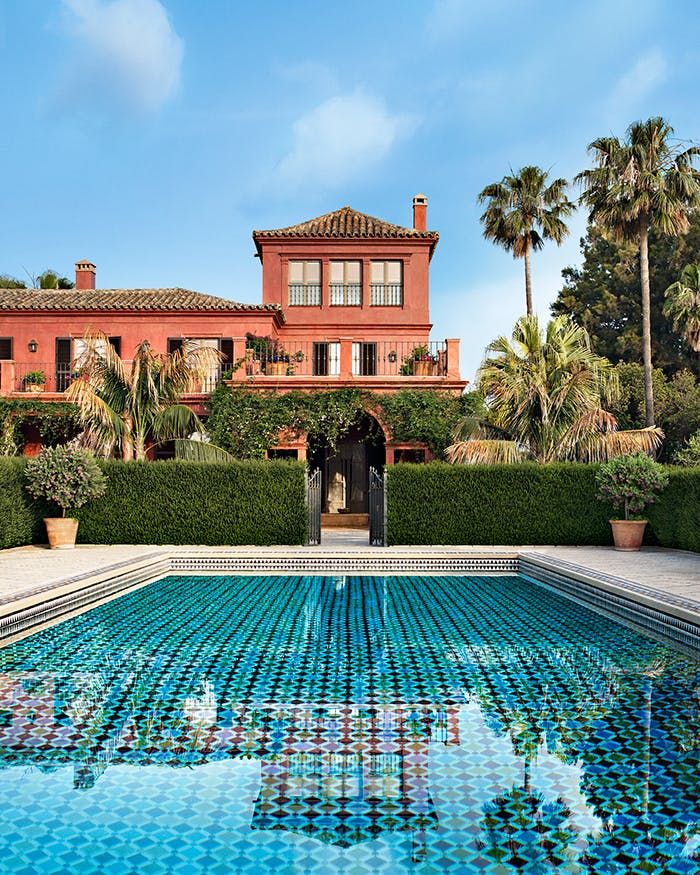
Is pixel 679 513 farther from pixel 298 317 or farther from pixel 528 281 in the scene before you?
pixel 528 281

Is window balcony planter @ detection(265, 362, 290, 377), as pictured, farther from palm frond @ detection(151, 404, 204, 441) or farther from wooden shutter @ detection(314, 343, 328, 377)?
palm frond @ detection(151, 404, 204, 441)

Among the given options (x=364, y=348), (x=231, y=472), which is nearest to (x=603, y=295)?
(x=364, y=348)

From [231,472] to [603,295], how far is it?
105 feet

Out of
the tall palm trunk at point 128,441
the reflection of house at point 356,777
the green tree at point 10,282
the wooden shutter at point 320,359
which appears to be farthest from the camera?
the green tree at point 10,282

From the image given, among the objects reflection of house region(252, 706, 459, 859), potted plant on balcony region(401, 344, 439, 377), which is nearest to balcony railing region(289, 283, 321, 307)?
potted plant on balcony region(401, 344, 439, 377)

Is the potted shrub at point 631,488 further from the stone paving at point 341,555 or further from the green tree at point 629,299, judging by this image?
the green tree at point 629,299

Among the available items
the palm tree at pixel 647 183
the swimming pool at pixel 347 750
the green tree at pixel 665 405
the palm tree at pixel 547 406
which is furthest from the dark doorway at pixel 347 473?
the swimming pool at pixel 347 750

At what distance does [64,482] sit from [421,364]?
36.8 ft

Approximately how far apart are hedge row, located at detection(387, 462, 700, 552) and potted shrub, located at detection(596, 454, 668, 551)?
2.29 feet

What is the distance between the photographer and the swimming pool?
3.63m

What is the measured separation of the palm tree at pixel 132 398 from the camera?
60.8ft

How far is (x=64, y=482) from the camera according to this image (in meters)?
16.6

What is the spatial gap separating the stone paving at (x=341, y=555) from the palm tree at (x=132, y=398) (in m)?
2.70

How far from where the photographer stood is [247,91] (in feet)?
62.0
